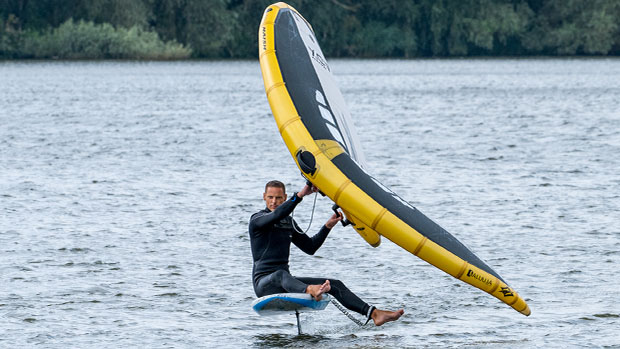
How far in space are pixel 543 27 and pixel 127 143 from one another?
77785mm

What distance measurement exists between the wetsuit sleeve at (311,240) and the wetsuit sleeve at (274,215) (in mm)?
531

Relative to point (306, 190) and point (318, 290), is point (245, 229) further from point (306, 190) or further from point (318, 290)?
point (306, 190)

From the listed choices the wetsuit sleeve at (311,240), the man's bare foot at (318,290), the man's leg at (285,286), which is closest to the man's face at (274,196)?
the wetsuit sleeve at (311,240)

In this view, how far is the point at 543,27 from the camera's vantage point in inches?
4328

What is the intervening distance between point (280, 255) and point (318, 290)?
0.66 m

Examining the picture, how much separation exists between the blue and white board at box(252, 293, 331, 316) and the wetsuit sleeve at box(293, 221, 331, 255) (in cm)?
66

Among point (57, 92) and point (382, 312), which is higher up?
point (382, 312)

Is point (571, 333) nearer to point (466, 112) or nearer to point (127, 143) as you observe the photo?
point (127, 143)

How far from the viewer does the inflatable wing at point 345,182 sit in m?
11.7

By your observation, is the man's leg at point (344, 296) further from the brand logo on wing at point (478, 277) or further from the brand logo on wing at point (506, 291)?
the brand logo on wing at point (506, 291)

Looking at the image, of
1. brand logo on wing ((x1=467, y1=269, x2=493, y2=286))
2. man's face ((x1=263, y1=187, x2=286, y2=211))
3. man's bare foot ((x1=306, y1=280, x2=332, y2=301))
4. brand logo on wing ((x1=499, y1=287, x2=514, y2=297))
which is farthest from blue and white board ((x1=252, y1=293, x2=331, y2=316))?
brand logo on wing ((x1=499, y1=287, x2=514, y2=297))

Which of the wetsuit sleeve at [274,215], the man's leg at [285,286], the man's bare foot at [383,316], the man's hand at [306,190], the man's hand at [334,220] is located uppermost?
the man's hand at [306,190]

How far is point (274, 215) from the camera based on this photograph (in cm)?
1163

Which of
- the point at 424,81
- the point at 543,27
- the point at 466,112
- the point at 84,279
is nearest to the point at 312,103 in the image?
the point at 84,279
